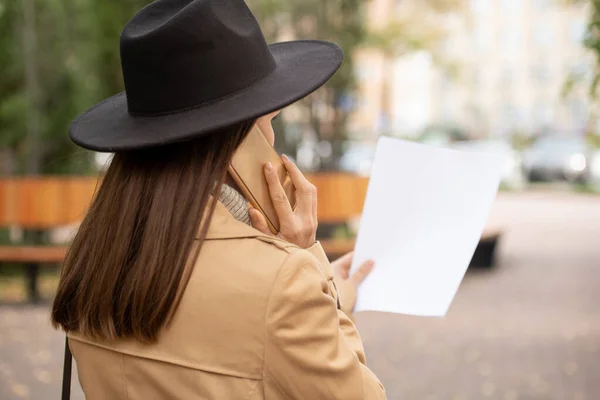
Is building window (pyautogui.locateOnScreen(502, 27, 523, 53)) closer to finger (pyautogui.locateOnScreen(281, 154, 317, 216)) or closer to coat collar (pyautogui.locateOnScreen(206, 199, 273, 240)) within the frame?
finger (pyautogui.locateOnScreen(281, 154, 317, 216))

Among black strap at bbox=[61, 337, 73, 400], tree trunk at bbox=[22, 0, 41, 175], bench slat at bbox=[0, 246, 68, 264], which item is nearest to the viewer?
black strap at bbox=[61, 337, 73, 400]

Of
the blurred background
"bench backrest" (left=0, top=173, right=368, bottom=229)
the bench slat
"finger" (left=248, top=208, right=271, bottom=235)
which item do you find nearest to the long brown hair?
"finger" (left=248, top=208, right=271, bottom=235)

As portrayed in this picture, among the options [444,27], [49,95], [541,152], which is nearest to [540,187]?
[541,152]

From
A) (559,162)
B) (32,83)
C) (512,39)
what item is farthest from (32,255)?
(512,39)

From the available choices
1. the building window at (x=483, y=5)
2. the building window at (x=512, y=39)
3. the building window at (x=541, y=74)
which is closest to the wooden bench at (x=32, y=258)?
the building window at (x=541, y=74)

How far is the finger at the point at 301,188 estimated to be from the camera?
1.72 m

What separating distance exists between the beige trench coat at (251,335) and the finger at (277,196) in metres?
0.11

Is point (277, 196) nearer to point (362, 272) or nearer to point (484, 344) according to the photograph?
point (362, 272)

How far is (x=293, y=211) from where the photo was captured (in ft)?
5.77

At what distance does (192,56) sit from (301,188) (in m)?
0.32

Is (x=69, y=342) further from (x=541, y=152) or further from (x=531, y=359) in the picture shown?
(x=541, y=152)

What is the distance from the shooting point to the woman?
4.97 feet

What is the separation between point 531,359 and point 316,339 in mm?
6013

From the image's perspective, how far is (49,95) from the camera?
485 inches
